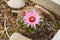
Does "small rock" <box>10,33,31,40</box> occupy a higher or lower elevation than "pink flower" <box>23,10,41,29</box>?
lower

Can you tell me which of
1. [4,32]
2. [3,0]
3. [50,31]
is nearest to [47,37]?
[50,31]

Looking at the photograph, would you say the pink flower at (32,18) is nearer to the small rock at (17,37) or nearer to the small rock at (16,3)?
the small rock at (17,37)

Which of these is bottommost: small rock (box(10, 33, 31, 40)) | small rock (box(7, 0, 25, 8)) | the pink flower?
small rock (box(10, 33, 31, 40))

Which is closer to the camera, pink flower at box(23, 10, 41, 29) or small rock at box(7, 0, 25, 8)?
pink flower at box(23, 10, 41, 29)

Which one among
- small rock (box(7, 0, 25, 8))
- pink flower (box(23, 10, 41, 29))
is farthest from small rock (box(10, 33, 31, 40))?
small rock (box(7, 0, 25, 8))

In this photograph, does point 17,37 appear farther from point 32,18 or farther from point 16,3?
point 16,3

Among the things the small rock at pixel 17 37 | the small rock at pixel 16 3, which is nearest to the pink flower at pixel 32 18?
the small rock at pixel 17 37

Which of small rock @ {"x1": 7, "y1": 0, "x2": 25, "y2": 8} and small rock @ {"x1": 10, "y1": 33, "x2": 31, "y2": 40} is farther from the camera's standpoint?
small rock @ {"x1": 7, "y1": 0, "x2": 25, "y2": 8}

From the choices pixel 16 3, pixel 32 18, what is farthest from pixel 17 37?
pixel 16 3

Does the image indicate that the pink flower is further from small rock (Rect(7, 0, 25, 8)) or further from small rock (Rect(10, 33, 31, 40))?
small rock (Rect(7, 0, 25, 8))

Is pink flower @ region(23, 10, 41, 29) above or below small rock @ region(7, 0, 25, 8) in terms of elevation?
above

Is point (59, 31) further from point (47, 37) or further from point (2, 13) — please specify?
point (2, 13)
